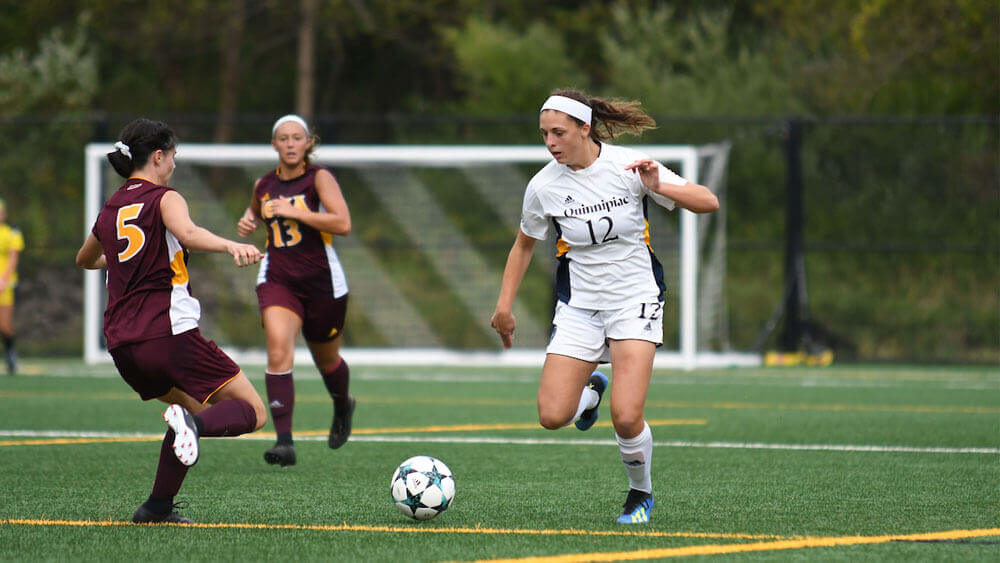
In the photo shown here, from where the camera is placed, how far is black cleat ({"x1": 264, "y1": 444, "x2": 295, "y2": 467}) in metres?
7.91

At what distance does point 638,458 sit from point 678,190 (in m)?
1.18

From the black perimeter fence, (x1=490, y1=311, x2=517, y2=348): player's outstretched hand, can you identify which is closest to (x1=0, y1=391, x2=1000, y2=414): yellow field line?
(x1=490, y1=311, x2=517, y2=348): player's outstretched hand

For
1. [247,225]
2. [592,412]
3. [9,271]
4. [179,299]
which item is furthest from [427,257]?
[179,299]

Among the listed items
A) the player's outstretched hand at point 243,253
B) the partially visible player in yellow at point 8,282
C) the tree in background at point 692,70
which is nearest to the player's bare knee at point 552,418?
the player's outstretched hand at point 243,253

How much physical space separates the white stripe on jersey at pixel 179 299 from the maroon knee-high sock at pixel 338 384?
3.15m

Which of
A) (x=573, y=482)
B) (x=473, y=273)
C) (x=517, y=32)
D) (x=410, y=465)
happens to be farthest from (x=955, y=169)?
(x=410, y=465)

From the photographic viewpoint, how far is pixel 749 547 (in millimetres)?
5363

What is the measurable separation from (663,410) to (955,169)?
37.9 feet

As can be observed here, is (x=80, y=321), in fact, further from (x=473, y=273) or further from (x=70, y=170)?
(x=473, y=273)

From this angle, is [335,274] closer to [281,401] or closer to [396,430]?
[281,401]

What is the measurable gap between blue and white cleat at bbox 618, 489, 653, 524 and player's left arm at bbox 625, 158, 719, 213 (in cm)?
127

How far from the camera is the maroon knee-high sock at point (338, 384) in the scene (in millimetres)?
9141

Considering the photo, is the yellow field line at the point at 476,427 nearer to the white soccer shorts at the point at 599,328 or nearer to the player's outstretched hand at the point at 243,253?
the white soccer shorts at the point at 599,328

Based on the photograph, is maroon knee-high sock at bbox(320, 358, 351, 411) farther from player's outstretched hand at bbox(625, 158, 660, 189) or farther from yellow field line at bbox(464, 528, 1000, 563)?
yellow field line at bbox(464, 528, 1000, 563)
